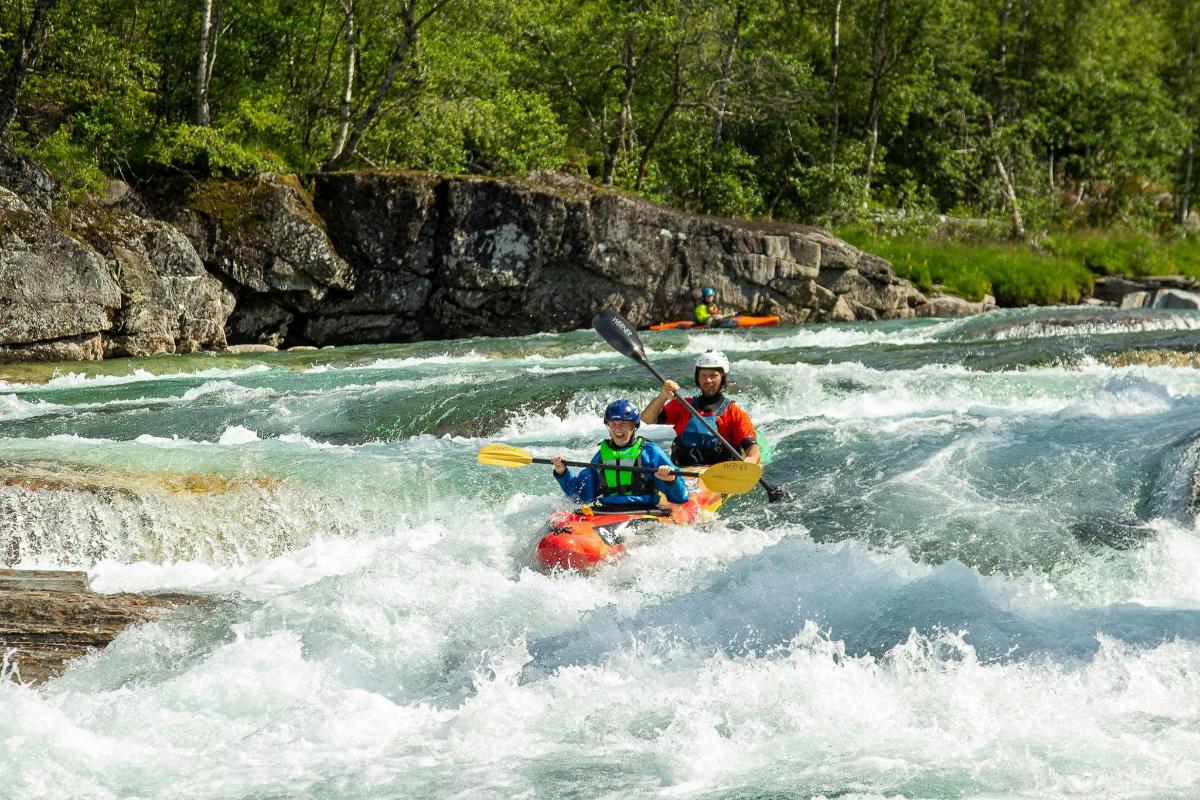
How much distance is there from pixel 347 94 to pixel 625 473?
13829 mm

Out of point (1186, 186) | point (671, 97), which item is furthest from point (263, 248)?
point (1186, 186)

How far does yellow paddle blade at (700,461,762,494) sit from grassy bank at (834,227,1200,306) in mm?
15385

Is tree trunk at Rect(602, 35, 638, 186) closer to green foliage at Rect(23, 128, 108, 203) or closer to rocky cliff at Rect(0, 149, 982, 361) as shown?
rocky cliff at Rect(0, 149, 982, 361)

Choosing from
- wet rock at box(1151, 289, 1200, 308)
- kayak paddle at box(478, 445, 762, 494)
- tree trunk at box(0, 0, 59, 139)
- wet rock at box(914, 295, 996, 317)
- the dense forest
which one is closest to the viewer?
kayak paddle at box(478, 445, 762, 494)

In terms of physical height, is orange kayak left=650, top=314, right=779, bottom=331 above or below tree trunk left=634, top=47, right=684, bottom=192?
below

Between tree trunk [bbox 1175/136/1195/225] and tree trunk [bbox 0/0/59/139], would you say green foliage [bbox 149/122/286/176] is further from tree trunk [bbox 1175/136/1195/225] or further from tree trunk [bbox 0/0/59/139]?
tree trunk [bbox 1175/136/1195/225]

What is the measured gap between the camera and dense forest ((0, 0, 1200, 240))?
17.9 metres

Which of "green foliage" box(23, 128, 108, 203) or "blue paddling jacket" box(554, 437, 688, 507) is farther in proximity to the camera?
"green foliage" box(23, 128, 108, 203)

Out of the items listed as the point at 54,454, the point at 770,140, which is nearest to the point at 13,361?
the point at 54,454

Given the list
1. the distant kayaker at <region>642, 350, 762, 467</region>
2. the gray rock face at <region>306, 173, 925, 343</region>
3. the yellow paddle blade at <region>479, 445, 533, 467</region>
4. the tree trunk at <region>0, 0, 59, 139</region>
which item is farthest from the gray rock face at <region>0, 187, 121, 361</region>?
the distant kayaker at <region>642, 350, 762, 467</region>

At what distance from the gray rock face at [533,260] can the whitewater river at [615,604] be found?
7.40 m

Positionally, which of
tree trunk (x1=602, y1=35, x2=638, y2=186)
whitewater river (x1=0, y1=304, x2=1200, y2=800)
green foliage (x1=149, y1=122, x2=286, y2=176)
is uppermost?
tree trunk (x1=602, y1=35, x2=638, y2=186)

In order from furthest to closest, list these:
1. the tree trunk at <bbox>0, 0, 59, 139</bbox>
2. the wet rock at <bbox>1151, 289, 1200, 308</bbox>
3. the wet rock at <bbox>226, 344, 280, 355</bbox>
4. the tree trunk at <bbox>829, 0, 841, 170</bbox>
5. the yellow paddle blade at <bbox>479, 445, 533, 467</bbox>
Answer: the tree trunk at <bbox>829, 0, 841, 170</bbox> < the wet rock at <bbox>1151, 289, 1200, 308</bbox> < the wet rock at <bbox>226, 344, 280, 355</bbox> < the tree trunk at <bbox>0, 0, 59, 139</bbox> < the yellow paddle blade at <bbox>479, 445, 533, 467</bbox>

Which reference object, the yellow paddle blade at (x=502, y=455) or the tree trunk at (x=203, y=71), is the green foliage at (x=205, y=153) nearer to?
the tree trunk at (x=203, y=71)
